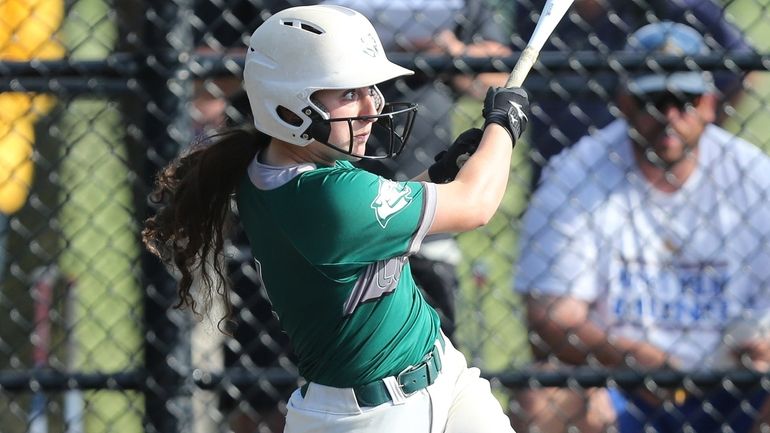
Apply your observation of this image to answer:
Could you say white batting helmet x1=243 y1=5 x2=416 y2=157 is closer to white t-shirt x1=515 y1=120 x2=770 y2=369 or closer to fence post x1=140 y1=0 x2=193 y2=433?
fence post x1=140 y1=0 x2=193 y2=433

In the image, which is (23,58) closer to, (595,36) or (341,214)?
(595,36)

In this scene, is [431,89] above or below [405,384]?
below

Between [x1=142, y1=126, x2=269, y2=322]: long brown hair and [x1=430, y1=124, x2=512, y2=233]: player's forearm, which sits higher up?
[x1=430, y1=124, x2=512, y2=233]: player's forearm

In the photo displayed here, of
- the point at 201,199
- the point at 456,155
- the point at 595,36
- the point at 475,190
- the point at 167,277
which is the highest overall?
the point at 475,190

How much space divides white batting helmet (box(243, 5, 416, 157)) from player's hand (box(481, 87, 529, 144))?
0.70 feet

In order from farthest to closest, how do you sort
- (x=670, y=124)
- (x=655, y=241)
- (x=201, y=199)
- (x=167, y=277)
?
(x=655, y=241) < (x=670, y=124) < (x=167, y=277) < (x=201, y=199)

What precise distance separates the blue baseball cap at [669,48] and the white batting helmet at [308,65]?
4.49 ft

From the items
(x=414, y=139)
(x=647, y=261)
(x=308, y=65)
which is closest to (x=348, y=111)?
(x=308, y=65)

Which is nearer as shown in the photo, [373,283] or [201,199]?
[373,283]

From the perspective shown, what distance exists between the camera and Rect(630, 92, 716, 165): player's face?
385cm

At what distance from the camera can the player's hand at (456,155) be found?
276cm

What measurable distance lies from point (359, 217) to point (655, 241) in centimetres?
173

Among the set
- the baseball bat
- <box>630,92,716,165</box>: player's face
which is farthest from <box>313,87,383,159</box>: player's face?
<box>630,92,716,165</box>: player's face

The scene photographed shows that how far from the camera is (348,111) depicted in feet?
8.55
